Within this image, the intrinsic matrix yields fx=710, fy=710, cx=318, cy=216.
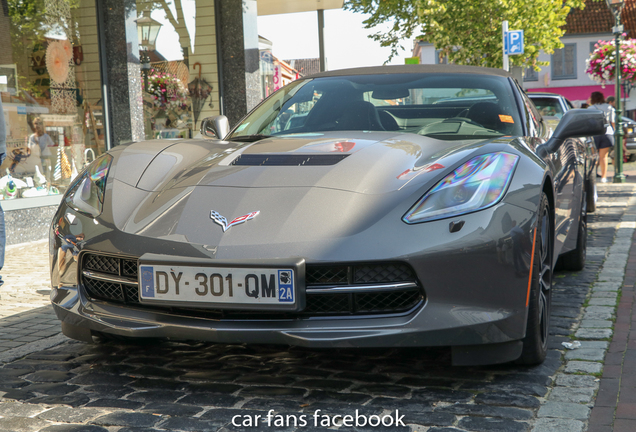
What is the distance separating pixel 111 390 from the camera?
2.74 metres

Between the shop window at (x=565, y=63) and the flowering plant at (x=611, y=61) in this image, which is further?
the shop window at (x=565, y=63)

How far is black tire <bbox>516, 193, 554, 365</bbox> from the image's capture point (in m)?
2.67

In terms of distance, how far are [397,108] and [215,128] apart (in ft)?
3.50

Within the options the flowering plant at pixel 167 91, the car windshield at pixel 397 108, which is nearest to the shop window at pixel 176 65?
the flowering plant at pixel 167 91

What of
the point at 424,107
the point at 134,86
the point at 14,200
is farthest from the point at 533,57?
the point at 424,107

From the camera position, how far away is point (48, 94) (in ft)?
27.7

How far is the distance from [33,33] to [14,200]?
7.16 ft

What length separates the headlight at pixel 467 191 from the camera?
247cm

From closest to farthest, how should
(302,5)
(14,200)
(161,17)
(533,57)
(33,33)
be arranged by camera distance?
(14,200)
(33,33)
(161,17)
(302,5)
(533,57)

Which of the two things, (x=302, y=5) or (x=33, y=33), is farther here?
(x=302, y=5)

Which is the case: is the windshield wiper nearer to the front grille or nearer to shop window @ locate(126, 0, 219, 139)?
the front grille

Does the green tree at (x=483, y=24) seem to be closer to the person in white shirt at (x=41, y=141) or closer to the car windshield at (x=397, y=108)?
the person in white shirt at (x=41, y=141)

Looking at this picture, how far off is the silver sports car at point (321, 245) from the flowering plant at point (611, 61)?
624 inches

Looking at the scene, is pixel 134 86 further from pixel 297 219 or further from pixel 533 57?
pixel 533 57
